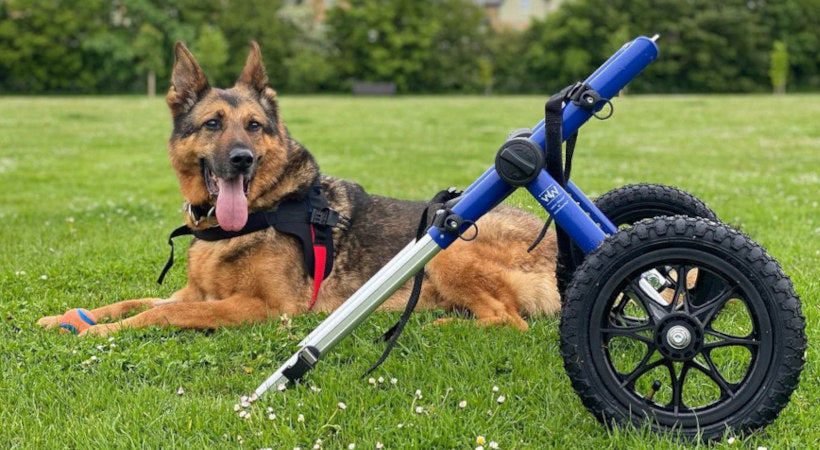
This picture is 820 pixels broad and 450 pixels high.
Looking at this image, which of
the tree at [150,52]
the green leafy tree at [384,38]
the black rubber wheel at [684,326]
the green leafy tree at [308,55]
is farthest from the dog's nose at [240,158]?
the green leafy tree at [384,38]

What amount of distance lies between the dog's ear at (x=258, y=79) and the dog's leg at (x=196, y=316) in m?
1.55

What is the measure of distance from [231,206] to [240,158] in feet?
1.13

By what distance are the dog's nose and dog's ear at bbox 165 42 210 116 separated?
722mm

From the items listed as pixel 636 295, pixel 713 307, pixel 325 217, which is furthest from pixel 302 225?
pixel 713 307

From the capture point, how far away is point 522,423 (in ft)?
10.7

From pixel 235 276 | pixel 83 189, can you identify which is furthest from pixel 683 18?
pixel 235 276

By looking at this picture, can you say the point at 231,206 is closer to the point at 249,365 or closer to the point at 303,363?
the point at 249,365

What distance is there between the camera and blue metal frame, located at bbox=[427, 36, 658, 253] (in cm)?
309

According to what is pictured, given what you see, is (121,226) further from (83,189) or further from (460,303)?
(460,303)

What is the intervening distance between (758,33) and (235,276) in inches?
3066

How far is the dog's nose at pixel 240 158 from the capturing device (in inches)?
178

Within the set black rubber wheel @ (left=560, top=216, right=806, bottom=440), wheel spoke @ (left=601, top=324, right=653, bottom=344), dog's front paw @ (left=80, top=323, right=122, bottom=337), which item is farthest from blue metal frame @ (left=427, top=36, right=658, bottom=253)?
dog's front paw @ (left=80, top=323, right=122, bottom=337)

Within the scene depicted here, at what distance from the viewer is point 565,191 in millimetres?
3146

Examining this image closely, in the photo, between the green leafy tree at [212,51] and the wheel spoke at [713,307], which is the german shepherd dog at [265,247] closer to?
the wheel spoke at [713,307]
